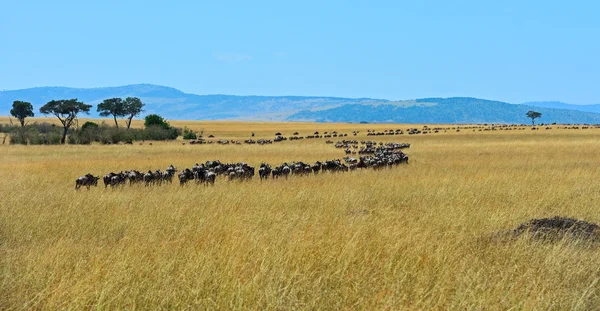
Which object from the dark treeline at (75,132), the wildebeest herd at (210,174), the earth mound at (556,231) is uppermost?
the dark treeline at (75,132)

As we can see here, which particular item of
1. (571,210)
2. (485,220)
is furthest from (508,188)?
(485,220)

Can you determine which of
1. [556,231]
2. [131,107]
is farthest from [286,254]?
[131,107]

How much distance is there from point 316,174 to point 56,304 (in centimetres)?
1423

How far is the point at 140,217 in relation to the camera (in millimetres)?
9719

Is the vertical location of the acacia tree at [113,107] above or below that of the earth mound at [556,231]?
above

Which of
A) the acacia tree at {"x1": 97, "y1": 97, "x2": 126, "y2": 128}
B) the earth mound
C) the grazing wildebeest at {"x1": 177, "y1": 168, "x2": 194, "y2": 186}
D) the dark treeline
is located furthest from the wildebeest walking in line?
the acacia tree at {"x1": 97, "y1": 97, "x2": 126, "y2": 128}

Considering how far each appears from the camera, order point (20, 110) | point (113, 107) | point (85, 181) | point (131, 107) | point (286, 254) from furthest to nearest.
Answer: point (131, 107) < point (113, 107) < point (20, 110) < point (85, 181) < point (286, 254)

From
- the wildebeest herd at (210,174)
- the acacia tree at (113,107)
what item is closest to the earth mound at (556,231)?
the wildebeest herd at (210,174)

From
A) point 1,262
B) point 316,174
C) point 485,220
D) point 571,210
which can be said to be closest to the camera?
point 1,262

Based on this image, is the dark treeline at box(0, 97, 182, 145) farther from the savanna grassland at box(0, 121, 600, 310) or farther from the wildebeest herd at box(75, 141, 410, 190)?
the savanna grassland at box(0, 121, 600, 310)

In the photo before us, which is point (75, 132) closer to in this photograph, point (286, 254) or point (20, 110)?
point (20, 110)

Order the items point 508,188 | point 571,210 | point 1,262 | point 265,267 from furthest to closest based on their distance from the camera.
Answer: point 508,188, point 571,210, point 1,262, point 265,267

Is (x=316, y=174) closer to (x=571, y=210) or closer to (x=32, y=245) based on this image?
(x=571, y=210)

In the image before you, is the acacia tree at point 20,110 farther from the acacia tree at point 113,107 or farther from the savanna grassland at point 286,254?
the savanna grassland at point 286,254
